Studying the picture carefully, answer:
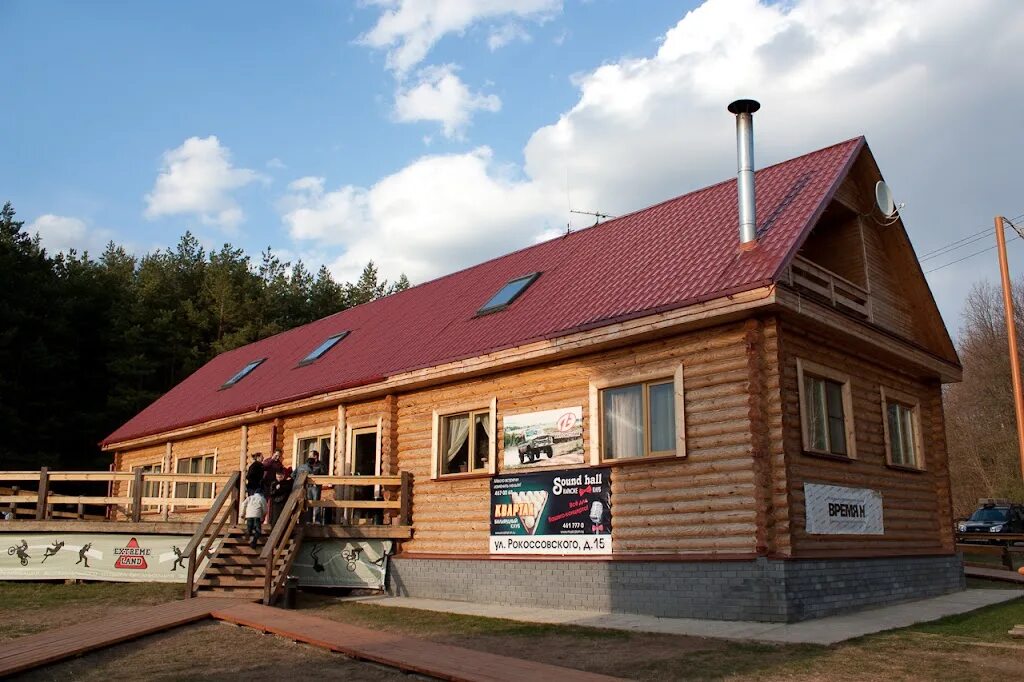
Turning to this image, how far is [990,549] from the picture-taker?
23703 mm

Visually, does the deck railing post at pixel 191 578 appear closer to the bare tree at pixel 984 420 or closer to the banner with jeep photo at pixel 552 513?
the banner with jeep photo at pixel 552 513

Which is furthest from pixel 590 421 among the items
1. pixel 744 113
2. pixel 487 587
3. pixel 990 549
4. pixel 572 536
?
pixel 990 549

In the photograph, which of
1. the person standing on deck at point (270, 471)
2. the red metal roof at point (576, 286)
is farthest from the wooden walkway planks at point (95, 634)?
the red metal roof at point (576, 286)

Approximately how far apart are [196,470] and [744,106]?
1870cm

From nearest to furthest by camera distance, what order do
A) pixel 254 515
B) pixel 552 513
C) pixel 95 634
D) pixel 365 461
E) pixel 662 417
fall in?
pixel 95 634 → pixel 662 417 → pixel 552 513 → pixel 254 515 → pixel 365 461

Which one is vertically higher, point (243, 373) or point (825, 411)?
point (243, 373)

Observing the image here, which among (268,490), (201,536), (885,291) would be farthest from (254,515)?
(885,291)

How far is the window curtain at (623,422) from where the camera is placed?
14.0m

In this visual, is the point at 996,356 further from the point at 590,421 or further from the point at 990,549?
the point at 590,421

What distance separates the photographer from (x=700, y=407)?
13.1 m

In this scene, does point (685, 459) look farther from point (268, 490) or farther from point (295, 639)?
point (268, 490)

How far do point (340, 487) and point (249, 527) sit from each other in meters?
3.15

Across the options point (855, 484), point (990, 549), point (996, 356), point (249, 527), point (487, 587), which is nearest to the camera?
point (855, 484)

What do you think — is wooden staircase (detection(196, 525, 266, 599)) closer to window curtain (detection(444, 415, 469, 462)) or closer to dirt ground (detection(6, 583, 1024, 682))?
dirt ground (detection(6, 583, 1024, 682))
